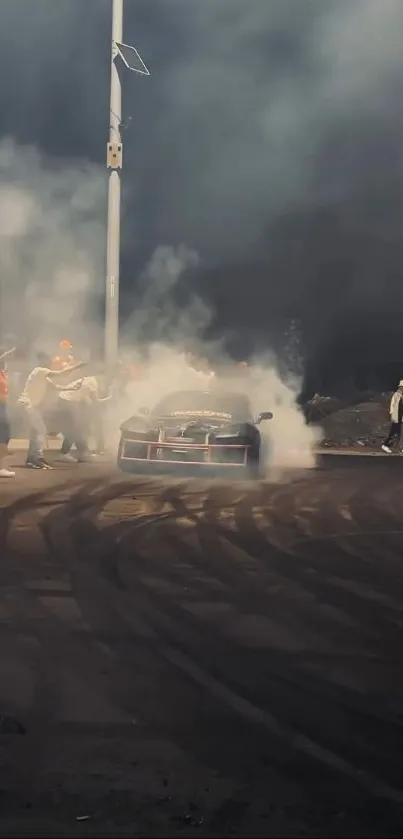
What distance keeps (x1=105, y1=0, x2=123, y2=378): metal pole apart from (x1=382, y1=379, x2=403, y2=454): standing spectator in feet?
21.6

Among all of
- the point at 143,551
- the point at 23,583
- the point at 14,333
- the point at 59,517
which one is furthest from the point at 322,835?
the point at 14,333

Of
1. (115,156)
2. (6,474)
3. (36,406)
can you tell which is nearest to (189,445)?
(6,474)

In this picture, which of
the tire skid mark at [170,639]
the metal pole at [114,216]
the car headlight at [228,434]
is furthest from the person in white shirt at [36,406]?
the tire skid mark at [170,639]

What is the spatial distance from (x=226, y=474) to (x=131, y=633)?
31.0 feet

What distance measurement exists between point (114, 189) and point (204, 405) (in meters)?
6.76

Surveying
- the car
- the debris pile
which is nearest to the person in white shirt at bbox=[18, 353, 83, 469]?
the car

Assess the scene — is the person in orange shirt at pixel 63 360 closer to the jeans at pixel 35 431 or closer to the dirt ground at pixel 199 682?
the jeans at pixel 35 431

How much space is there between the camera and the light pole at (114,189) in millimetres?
20844

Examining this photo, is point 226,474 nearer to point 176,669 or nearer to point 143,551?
point 143,551

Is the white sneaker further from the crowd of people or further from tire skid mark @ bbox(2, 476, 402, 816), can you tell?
tire skid mark @ bbox(2, 476, 402, 816)

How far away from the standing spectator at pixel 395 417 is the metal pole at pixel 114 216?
6.58 meters

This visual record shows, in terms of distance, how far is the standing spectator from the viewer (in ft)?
75.5

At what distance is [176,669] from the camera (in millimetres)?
4961

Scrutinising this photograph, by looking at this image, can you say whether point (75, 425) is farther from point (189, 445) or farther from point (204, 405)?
point (189, 445)
